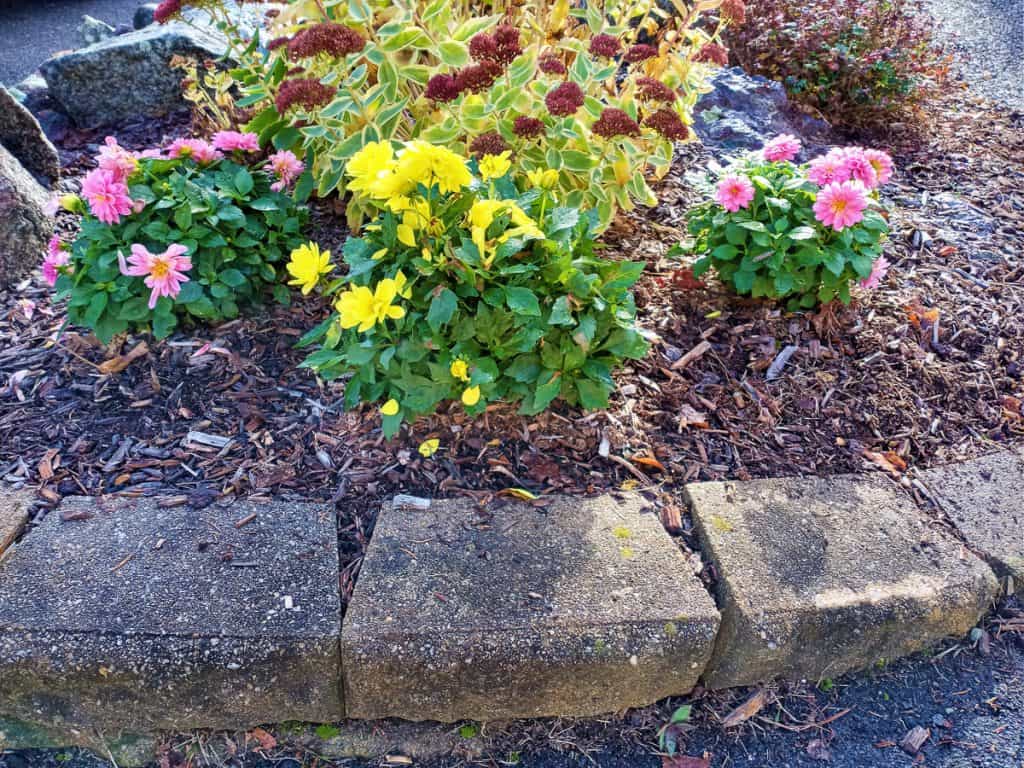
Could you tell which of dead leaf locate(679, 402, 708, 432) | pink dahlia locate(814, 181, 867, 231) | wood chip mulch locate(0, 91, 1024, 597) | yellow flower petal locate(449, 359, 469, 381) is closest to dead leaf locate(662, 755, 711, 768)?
wood chip mulch locate(0, 91, 1024, 597)

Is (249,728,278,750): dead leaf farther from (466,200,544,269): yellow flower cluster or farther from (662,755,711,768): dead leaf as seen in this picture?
(466,200,544,269): yellow flower cluster

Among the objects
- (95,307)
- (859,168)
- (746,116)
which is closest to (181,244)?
(95,307)

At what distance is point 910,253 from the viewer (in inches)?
116

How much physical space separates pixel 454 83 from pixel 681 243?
40.7 inches

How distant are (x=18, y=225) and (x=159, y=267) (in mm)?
1014

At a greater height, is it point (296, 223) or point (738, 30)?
point (738, 30)

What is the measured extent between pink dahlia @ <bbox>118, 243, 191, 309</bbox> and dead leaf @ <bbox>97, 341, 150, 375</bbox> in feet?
0.97

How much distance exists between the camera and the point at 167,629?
5.19 ft

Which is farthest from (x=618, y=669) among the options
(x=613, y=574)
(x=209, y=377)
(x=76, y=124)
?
(x=76, y=124)

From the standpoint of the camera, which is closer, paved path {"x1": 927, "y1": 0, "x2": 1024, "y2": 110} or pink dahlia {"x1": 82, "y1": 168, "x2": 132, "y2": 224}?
pink dahlia {"x1": 82, "y1": 168, "x2": 132, "y2": 224}

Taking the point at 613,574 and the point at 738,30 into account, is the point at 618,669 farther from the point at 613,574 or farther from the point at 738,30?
the point at 738,30

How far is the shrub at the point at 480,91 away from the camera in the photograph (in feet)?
6.98

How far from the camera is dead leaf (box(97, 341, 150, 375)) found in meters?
2.30

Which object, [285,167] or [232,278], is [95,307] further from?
[285,167]
